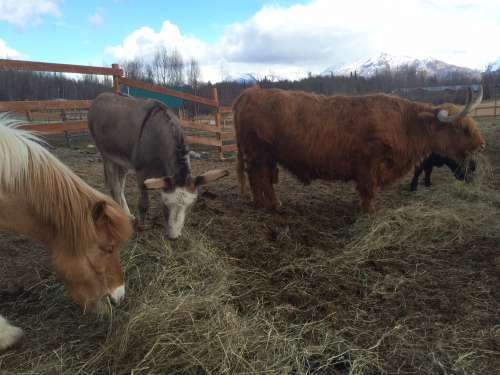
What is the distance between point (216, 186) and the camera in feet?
24.7

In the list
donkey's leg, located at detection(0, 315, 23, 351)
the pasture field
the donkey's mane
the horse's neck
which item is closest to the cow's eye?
the donkey's mane

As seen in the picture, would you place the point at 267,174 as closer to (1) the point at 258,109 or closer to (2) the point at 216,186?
(1) the point at 258,109

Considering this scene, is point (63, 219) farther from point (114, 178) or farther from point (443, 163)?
point (443, 163)

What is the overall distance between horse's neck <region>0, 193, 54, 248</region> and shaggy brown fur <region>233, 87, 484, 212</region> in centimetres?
374

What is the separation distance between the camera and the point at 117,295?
260 centimetres

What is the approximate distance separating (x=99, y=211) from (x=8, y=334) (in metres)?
1.12

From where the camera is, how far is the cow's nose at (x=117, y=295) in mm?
2590

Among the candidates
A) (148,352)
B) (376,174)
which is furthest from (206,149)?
(148,352)

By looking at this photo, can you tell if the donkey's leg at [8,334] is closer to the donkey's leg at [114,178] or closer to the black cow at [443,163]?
the donkey's leg at [114,178]

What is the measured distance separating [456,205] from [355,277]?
9.77 ft

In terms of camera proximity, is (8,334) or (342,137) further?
(342,137)

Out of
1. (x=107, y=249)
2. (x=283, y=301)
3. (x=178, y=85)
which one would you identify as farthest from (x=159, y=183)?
(x=178, y=85)

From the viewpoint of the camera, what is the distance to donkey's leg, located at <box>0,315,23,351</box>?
8.12 feet

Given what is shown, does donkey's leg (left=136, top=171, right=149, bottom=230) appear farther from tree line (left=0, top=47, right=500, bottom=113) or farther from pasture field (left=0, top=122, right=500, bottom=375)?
tree line (left=0, top=47, right=500, bottom=113)
